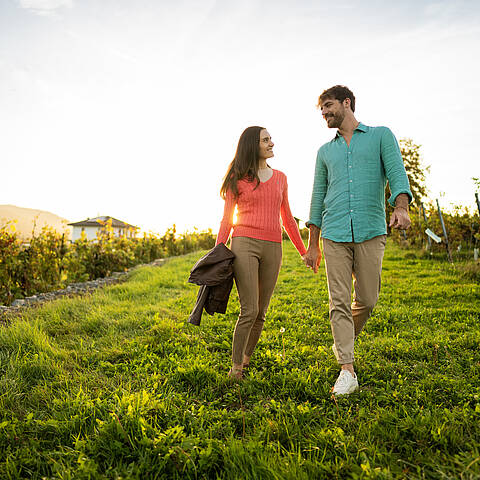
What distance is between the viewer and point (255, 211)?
9.82 feet

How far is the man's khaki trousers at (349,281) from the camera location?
9.28ft

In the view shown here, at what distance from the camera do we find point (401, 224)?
258 centimetres

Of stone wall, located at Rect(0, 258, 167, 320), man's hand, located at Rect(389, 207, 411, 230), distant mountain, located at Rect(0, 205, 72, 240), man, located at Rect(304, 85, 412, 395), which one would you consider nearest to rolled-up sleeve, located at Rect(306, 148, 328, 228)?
man, located at Rect(304, 85, 412, 395)

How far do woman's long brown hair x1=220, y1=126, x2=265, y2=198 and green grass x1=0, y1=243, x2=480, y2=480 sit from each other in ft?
5.20

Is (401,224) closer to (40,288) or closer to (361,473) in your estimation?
(361,473)

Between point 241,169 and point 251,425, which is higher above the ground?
point 241,169

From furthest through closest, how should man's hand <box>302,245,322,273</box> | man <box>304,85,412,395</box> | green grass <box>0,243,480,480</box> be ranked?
man's hand <box>302,245,322,273</box> → man <box>304,85,412,395</box> → green grass <box>0,243,480,480</box>

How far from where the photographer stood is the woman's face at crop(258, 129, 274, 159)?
3.05 meters

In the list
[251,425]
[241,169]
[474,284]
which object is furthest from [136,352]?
[474,284]

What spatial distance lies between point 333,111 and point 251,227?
3.85 ft

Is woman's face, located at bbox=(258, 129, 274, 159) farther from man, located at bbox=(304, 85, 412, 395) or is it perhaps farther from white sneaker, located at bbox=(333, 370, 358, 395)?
white sneaker, located at bbox=(333, 370, 358, 395)

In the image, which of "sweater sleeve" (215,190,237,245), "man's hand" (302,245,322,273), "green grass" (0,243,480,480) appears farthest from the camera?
"man's hand" (302,245,322,273)

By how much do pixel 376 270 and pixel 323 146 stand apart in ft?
3.81

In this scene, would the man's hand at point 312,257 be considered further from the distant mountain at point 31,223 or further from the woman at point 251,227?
the distant mountain at point 31,223
